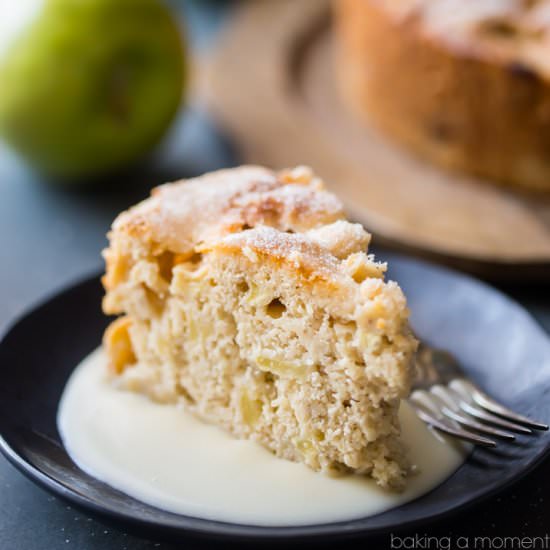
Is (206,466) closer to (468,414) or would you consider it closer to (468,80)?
(468,414)

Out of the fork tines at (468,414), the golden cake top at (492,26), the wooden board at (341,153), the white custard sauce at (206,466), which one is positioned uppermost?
the golden cake top at (492,26)

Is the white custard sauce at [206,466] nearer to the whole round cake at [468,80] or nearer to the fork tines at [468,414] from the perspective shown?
the fork tines at [468,414]

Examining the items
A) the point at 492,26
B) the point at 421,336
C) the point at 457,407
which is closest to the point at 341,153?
the point at 492,26

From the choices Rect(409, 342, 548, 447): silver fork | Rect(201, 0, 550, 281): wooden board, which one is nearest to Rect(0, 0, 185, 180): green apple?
Rect(201, 0, 550, 281): wooden board

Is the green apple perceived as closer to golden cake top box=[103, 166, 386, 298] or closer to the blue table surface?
the blue table surface

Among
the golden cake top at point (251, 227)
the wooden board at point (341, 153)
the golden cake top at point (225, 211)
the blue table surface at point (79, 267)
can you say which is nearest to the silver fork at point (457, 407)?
the blue table surface at point (79, 267)
